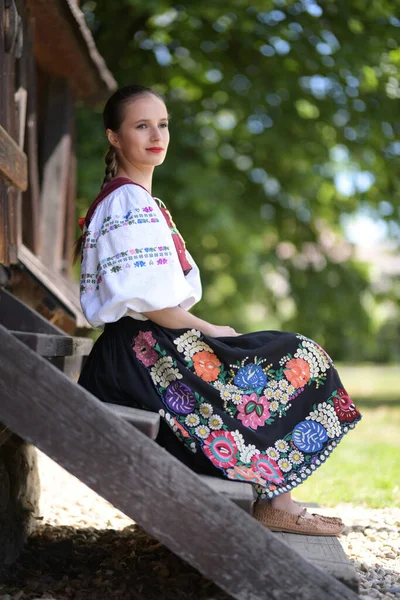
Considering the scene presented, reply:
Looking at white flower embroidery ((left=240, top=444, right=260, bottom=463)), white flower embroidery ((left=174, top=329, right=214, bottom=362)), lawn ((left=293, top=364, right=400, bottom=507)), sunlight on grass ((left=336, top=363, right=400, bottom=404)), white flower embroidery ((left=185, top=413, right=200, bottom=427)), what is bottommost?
sunlight on grass ((left=336, top=363, right=400, bottom=404))

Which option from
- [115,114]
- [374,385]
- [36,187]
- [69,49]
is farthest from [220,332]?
[374,385]

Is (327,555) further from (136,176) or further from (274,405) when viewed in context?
(136,176)

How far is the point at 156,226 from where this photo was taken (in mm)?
2748

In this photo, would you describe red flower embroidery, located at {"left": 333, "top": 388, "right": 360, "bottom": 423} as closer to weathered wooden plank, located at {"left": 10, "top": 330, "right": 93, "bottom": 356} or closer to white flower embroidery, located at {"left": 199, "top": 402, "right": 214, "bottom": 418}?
white flower embroidery, located at {"left": 199, "top": 402, "right": 214, "bottom": 418}

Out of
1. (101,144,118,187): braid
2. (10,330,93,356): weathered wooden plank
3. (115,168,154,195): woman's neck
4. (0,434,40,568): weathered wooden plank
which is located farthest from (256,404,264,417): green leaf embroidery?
(0,434,40,568): weathered wooden plank

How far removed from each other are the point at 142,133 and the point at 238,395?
1053 millimetres

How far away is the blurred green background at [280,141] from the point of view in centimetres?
797

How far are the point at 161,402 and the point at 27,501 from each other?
3.84 ft

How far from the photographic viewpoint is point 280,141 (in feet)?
28.2

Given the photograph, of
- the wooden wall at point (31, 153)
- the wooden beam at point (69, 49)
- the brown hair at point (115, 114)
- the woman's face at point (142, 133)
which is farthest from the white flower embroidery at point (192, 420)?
the wooden beam at point (69, 49)

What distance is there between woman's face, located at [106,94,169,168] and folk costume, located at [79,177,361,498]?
20 centimetres

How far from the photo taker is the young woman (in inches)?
107

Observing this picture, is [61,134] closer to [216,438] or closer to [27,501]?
[27,501]

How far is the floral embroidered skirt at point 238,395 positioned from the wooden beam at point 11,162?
1.21 m
